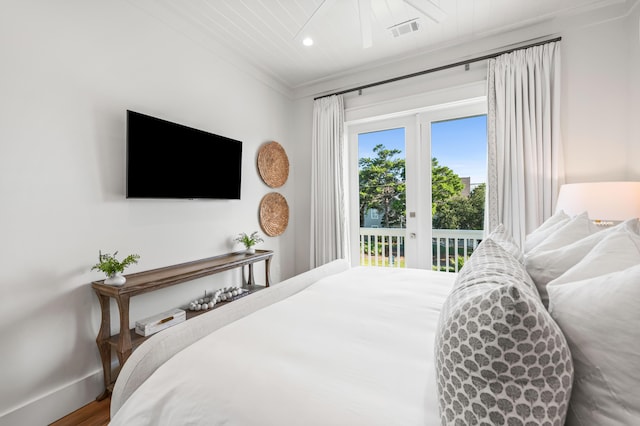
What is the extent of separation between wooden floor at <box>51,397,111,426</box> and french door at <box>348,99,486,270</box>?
261 centimetres

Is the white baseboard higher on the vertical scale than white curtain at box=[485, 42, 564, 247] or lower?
lower

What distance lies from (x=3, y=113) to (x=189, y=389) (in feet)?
5.92

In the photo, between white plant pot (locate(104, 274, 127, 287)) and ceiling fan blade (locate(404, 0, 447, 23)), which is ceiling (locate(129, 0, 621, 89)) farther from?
white plant pot (locate(104, 274, 127, 287))

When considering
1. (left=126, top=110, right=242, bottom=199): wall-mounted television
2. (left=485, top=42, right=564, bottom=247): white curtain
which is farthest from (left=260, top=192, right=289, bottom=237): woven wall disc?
(left=485, top=42, right=564, bottom=247): white curtain

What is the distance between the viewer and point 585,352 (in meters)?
0.55

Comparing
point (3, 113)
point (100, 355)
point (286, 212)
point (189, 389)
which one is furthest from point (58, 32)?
point (286, 212)

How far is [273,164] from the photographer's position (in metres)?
3.45

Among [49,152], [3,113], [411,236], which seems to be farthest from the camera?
[411,236]

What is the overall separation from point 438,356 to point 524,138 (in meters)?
2.66

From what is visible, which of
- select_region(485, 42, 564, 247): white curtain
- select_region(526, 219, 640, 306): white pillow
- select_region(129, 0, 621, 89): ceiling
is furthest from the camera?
select_region(485, 42, 564, 247): white curtain

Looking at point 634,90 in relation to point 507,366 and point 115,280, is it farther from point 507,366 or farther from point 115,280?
point 115,280

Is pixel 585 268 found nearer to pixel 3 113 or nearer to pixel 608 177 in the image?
pixel 608 177

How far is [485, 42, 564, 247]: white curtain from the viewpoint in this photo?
2.41m

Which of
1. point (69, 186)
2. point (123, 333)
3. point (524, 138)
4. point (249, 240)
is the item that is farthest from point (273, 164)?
point (524, 138)
